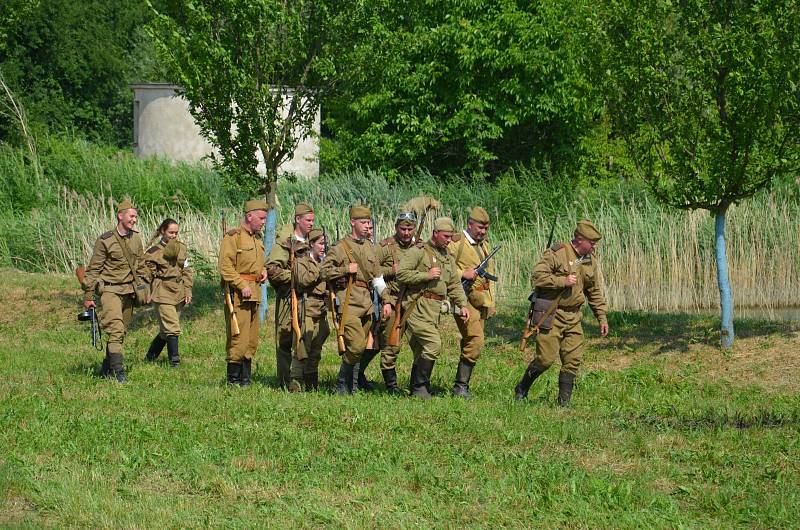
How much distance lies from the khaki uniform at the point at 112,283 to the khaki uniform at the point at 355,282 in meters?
2.71

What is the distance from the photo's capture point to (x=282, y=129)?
17812 mm

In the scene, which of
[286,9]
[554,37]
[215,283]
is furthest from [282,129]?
[554,37]

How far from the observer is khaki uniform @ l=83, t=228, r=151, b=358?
552 inches

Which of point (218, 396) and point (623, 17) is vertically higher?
point (623, 17)

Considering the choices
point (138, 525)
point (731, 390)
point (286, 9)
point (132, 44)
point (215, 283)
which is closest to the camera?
point (138, 525)

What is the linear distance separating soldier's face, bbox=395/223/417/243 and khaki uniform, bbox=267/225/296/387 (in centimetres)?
124

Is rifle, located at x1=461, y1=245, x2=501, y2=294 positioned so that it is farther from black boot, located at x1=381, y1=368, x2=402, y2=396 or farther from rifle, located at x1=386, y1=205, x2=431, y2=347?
black boot, located at x1=381, y1=368, x2=402, y2=396

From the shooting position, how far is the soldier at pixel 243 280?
44.2ft

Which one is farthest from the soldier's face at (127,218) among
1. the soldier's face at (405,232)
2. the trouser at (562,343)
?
the trouser at (562,343)

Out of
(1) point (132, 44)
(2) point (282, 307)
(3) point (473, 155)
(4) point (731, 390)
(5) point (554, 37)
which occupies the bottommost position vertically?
(4) point (731, 390)

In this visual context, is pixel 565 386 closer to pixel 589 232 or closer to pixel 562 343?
pixel 562 343

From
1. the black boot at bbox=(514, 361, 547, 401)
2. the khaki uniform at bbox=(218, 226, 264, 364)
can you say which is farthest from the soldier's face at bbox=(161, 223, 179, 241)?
the black boot at bbox=(514, 361, 547, 401)

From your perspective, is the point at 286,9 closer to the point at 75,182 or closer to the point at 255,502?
the point at 255,502

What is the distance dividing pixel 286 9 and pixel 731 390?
26.7 feet
